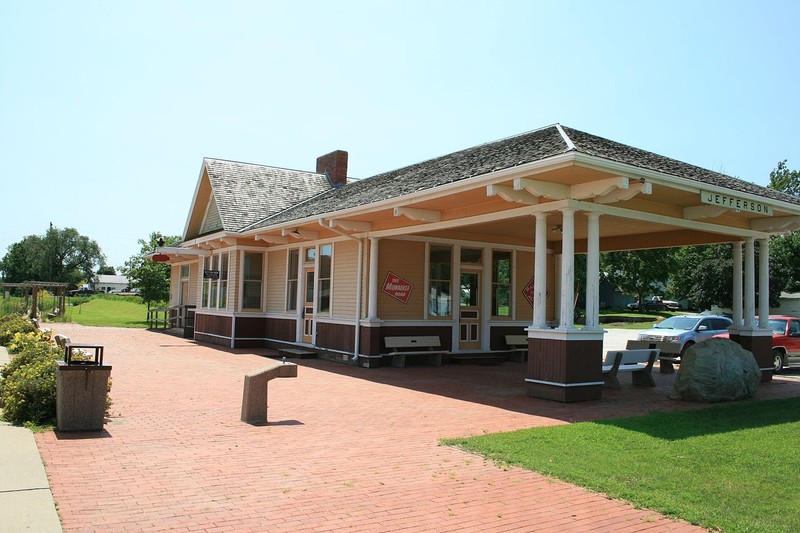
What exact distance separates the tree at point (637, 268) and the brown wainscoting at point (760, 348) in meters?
40.0

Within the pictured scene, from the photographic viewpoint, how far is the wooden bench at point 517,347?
17.7 meters

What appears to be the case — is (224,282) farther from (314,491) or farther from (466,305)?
(314,491)

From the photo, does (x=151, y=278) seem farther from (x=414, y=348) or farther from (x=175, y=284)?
(x=414, y=348)

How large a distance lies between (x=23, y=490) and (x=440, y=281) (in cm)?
1210

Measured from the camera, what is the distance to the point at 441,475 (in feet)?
20.4

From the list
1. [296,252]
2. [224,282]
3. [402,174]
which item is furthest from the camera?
[224,282]

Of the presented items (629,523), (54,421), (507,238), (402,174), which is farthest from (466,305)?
(629,523)

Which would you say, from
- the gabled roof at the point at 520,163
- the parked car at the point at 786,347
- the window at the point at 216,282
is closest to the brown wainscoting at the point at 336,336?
the gabled roof at the point at 520,163

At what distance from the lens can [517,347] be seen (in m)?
17.8

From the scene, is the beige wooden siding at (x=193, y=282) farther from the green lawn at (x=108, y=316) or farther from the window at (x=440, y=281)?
the window at (x=440, y=281)

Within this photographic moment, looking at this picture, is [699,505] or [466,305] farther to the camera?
[466,305]

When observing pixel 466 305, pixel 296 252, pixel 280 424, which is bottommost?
pixel 280 424

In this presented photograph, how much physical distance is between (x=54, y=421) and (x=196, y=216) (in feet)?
62.1

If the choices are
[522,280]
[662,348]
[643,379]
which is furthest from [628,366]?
[662,348]
